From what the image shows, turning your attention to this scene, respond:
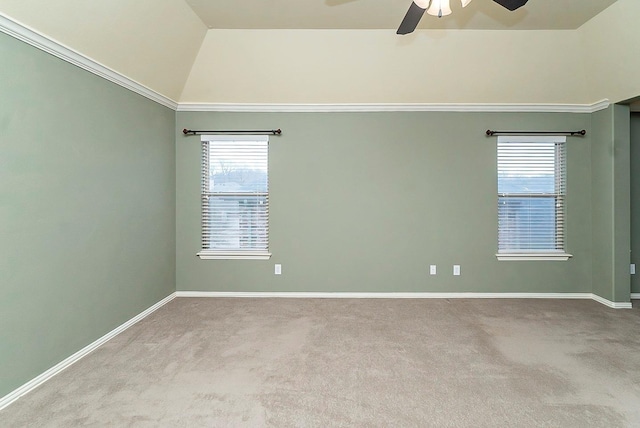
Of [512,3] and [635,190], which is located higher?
[512,3]

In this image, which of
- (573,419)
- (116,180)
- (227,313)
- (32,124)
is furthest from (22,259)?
(573,419)

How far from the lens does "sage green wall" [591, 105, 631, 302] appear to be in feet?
12.2

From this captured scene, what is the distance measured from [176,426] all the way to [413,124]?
392cm

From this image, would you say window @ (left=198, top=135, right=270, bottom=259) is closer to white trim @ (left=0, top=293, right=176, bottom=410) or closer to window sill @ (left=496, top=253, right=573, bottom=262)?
white trim @ (left=0, top=293, right=176, bottom=410)

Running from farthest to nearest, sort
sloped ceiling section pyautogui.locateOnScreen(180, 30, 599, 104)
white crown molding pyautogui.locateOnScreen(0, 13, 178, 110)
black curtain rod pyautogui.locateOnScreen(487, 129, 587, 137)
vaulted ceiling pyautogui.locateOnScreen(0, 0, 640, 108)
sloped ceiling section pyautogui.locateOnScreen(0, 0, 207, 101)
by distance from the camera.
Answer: black curtain rod pyautogui.locateOnScreen(487, 129, 587, 137) → sloped ceiling section pyautogui.locateOnScreen(180, 30, 599, 104) → vaulted ceiling pyautogui.locateOnScreen(0, 0, 640, 108) → sloped ceiling section pyautogui.locateOnScreen(0, 0, 207, 101) → white crown molding pyautogui.locateOnScreen(0, 13, 178, 110)

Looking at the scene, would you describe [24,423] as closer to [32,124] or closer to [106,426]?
[106,426]

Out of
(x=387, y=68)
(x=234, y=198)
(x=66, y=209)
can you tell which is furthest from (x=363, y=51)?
(x=66, y=209)

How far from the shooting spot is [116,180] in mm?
3014

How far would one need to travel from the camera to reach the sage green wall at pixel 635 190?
4023mm

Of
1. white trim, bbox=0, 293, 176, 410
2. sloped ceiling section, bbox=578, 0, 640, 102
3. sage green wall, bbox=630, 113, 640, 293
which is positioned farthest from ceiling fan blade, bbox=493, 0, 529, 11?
white trim, bbox=0, 293, 176, 410

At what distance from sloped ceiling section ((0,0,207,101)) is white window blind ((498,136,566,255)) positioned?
3998mm

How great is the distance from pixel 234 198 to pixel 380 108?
2268 mm

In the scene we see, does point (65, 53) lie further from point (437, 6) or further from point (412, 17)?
point (437, 6)

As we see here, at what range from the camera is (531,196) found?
4113mm
